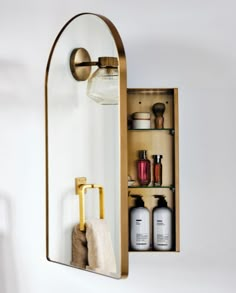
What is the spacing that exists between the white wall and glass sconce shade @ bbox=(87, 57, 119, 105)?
28 cm

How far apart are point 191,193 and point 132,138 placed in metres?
0.28

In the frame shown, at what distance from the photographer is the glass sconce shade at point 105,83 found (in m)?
1.41

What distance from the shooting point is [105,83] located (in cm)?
145

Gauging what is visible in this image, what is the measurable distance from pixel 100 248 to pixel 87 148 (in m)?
0.30

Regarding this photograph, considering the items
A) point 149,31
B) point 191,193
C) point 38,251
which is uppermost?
point 149,31

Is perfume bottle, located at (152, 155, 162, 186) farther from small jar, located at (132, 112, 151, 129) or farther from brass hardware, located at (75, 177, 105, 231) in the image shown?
brass hardware, located at (75, 177, 105, 231)

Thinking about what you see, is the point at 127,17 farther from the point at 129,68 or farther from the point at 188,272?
the point at 188,272

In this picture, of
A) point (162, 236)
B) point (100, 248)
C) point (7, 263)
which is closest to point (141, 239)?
point (162, 236)

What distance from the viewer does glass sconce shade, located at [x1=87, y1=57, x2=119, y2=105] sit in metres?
1.41

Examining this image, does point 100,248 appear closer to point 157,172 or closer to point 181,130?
point 157,172

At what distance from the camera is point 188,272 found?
Result: 5.60 feet

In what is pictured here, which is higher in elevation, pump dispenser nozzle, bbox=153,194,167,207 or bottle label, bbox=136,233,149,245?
pump dispenser nozzle, bbox=153,194,167,207

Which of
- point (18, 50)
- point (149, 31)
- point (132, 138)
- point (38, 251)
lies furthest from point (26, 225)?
point (149, 31)

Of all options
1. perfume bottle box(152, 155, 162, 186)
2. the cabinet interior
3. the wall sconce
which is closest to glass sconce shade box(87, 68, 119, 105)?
the wall sconce
